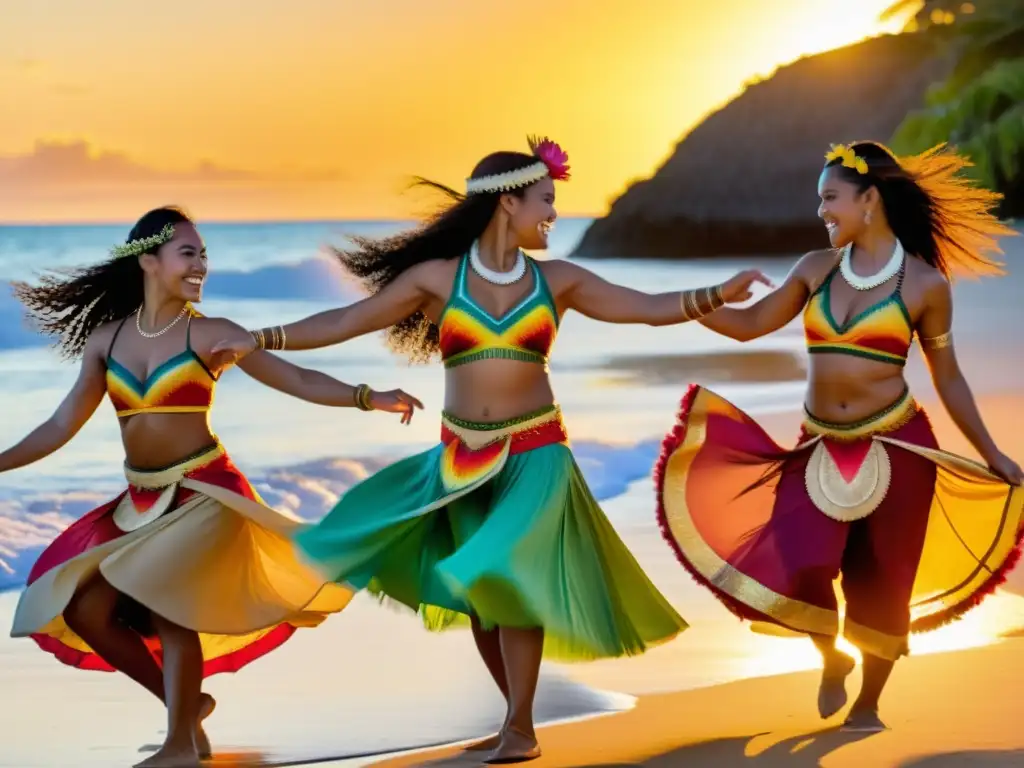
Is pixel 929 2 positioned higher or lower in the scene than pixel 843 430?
higher

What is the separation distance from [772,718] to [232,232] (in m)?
26.0

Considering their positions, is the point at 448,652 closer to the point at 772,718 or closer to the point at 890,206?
the point at 772,718

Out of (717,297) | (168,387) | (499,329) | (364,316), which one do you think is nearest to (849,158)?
(717,297)

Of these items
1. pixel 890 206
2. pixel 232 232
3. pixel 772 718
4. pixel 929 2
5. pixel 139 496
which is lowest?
pixel 772 718

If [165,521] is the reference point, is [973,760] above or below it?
below

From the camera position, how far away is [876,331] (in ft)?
22.1

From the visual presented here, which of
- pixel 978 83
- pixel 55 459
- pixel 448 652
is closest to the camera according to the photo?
pixel 448 652

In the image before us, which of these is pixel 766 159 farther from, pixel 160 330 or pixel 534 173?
pixel 160 330

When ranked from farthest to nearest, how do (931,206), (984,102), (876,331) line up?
(984,102) → (931,206) → (876,331)

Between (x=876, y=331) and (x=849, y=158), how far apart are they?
1.85ft

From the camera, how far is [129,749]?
Result: 681cm

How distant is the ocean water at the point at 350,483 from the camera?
282 inches

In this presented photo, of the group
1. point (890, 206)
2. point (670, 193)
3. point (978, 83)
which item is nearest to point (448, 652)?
point (890, 206)

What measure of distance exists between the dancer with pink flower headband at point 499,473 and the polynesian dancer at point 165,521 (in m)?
0.18
